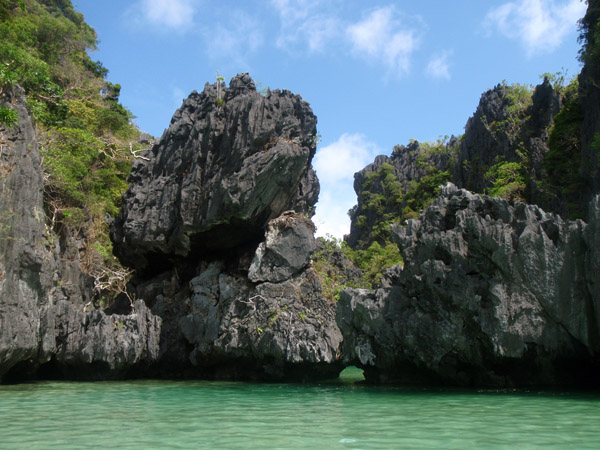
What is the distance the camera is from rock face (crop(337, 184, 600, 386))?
9.39 m

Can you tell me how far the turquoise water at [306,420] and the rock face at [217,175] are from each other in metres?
7.04

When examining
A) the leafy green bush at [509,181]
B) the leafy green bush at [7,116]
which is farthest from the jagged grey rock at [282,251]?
the leafy green bush at [509,181]

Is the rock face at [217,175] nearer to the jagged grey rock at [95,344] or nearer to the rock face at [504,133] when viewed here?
the jagged grey rock at [95,344]

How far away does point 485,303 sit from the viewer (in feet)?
33.3

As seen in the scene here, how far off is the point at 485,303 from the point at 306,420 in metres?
5.36

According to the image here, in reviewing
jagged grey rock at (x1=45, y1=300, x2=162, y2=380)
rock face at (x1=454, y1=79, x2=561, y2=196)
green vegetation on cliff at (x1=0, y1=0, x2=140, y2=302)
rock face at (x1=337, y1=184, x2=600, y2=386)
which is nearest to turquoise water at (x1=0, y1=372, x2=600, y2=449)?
rock face at (x1=337, y1=184, x2=600, y2=386)

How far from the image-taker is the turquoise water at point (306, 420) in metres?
4.93

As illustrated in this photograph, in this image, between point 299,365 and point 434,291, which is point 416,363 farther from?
point 299,365

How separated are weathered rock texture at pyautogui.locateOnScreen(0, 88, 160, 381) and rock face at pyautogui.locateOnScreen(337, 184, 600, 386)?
6941mm

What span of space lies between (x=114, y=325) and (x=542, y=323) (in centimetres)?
1164

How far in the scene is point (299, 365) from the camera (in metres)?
14.5

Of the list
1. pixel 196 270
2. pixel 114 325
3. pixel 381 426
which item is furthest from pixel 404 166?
pixel 381 426

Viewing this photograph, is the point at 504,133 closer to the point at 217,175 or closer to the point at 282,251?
the point at 282,251

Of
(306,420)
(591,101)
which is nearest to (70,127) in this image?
(306,420)
